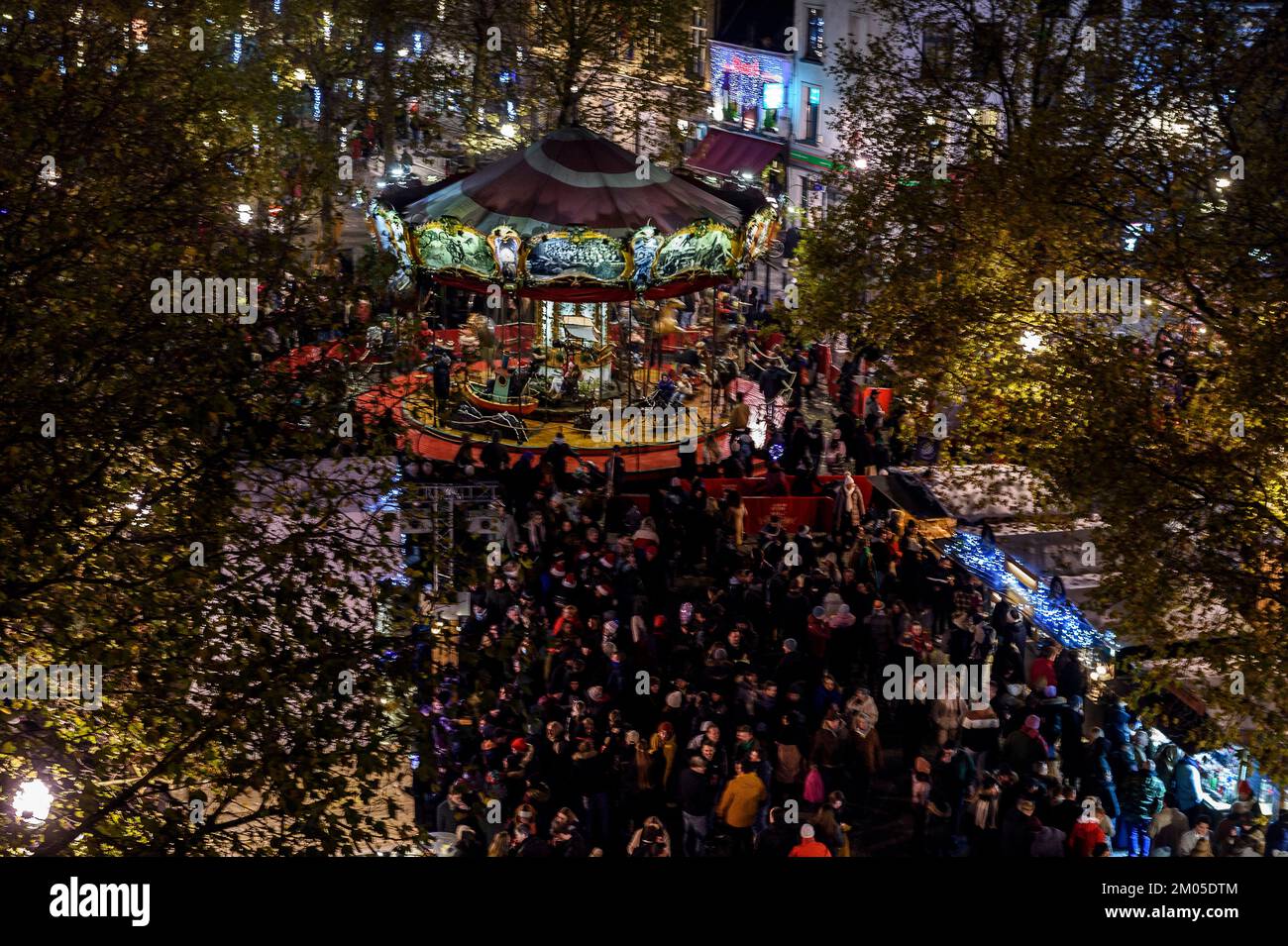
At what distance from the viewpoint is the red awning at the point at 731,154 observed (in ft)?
156

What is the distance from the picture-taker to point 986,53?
24.4 meters

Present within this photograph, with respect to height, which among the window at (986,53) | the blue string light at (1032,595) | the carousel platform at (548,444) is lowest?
the blue string light at (1032,595)

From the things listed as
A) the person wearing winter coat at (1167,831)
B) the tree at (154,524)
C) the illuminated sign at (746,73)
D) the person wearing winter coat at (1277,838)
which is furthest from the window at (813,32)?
the person wearing winter coat at (1277,838)

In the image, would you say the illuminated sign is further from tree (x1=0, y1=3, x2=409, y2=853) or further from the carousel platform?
tree (x1=0, y1=3, x2=409, y2=853)

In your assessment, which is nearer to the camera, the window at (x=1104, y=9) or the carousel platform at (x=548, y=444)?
the window at (x=1104, y=9)

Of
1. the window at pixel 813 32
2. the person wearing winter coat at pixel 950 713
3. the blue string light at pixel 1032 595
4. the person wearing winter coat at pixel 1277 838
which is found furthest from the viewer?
the window at pixel 813 32

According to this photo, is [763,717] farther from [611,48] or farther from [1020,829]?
[611,48]

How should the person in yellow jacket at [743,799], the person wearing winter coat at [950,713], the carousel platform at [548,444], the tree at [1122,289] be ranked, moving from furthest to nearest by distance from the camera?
1. the carousel platform at [548,444]
2. the person wearing winter coat at [950,713]
3. the person in yellow jacket at [743,799]
4. the tree at [1122,289]

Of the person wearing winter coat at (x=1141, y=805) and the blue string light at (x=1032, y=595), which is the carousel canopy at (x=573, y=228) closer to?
the blue string light at (x=1032, y=595)

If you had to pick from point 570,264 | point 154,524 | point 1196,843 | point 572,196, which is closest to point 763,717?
point 1196,843

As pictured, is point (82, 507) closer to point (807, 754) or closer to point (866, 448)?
point (807, 754)

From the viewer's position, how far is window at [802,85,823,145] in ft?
150

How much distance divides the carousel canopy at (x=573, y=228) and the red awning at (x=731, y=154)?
1992 centimetres

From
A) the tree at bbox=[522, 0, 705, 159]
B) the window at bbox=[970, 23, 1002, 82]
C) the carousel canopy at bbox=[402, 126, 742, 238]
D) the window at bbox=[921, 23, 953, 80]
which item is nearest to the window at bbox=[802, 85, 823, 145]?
the tree at bbox=[522, 0, 705, 159]
